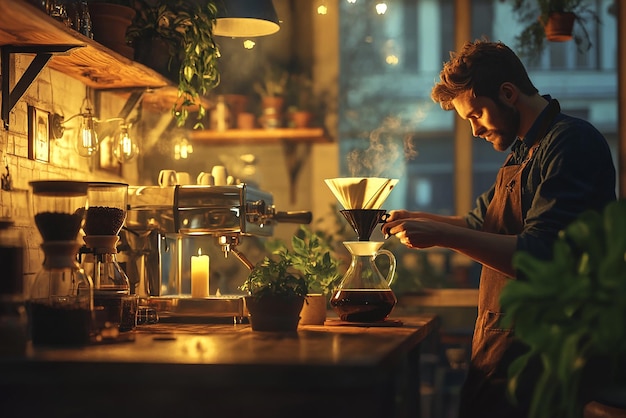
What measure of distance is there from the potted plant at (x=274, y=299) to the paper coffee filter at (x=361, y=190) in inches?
15.8

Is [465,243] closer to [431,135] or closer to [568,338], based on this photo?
[568,338]

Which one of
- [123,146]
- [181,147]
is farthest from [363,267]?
[181,147]

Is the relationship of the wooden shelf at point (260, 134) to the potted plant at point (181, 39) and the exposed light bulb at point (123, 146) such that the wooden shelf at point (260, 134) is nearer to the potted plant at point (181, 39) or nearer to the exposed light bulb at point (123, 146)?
the potted plant at point (181, 39)

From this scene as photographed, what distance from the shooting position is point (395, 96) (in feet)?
18.6

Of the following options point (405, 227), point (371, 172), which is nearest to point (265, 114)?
point (371, 172)

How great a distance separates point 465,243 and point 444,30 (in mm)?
3298

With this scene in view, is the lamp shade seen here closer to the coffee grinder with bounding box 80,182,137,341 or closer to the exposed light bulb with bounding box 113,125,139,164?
the exposed light bulb with bounding box 113,125,139,164

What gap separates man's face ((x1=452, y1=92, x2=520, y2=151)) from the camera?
9.66 ft

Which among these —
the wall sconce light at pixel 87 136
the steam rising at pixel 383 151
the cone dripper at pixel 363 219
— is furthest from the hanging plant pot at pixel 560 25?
the wall sconce light at pixel 87 136

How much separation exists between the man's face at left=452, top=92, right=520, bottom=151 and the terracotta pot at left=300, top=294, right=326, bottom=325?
2.55ft

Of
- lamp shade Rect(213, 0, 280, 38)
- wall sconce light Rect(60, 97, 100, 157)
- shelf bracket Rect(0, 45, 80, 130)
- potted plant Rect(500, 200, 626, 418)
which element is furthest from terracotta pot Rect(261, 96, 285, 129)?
potted plant Rect(500, 200, 626, 418)

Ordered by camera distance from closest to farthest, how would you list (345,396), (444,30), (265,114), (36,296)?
(345,396), (36,296), (265,114), (444,30)

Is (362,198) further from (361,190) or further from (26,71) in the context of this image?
(26,71)

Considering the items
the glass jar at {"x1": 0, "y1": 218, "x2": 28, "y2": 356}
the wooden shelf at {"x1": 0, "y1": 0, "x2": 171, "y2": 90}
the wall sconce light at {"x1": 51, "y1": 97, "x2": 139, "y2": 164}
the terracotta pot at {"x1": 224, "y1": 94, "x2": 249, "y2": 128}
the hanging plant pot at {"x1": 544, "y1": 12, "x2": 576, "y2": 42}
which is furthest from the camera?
the terracotta pot at {"x1": 224, "y1": 94, "x2": 249, "y2": 128}
